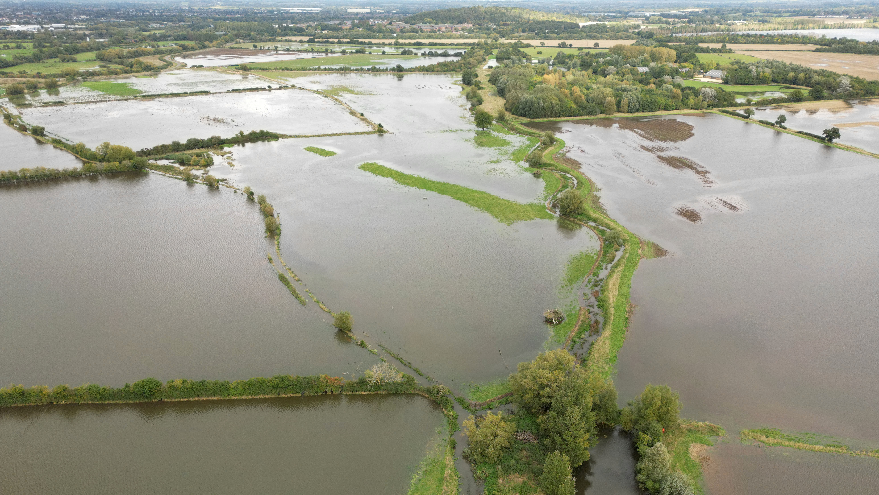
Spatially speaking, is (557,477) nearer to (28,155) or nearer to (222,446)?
(222,446)

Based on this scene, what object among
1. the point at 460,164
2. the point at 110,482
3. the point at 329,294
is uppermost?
the point at 460,164

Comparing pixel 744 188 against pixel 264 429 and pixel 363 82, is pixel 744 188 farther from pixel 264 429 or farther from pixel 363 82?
pixel 363 82

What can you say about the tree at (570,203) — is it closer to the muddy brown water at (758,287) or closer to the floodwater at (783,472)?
the muddy brown water at (758,287)

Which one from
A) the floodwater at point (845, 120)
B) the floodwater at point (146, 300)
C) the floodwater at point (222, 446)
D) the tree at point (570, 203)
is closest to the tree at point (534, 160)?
the tree at point (570, 203)

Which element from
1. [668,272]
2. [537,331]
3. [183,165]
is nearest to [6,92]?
[183,165]

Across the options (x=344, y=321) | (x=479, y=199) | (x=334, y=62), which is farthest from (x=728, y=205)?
(x=334, y=62)

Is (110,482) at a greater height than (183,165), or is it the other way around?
(183,165)
